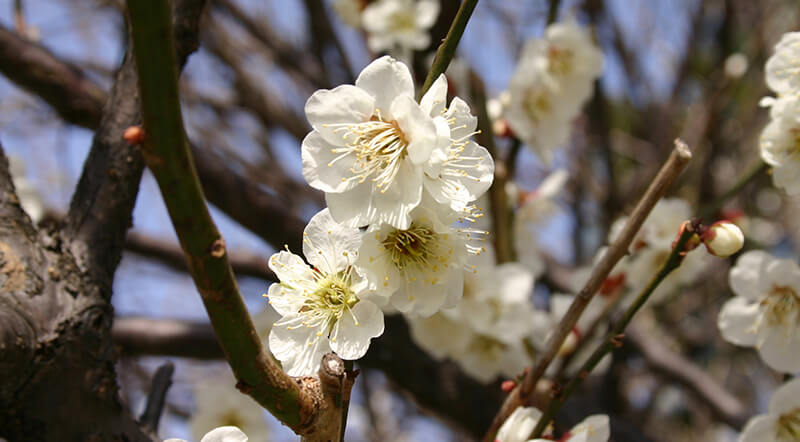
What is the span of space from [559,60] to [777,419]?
104cm

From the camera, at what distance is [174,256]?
7.33 feet

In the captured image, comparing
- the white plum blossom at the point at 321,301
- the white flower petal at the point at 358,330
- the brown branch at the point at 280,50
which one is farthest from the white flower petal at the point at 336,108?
the brown branch at the point at 280,50

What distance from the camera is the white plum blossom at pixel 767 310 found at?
116 cm

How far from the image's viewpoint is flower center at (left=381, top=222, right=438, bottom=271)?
795 millimetres

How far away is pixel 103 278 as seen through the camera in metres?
1.09

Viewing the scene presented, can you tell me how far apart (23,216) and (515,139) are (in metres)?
1.16

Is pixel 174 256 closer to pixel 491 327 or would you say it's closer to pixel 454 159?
pixel 491 327

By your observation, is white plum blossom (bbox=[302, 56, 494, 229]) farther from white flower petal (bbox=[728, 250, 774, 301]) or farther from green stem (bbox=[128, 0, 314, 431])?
white flower petal (bbox=[728, 250, 774, 301])

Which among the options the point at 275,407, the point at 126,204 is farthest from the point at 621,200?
the point at 275,407

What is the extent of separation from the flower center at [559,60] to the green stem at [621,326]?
3.27ft

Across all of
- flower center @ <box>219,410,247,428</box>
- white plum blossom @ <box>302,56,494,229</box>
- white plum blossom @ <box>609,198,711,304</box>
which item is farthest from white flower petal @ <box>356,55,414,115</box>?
flower center @ <box>219,410,247,428</box>

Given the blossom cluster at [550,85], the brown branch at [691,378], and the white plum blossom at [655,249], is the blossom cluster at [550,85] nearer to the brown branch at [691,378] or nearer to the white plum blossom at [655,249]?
the white plum blossom at [655,249]

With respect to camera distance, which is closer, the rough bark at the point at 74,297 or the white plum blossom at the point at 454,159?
the white plum blossom at the point at 454,159

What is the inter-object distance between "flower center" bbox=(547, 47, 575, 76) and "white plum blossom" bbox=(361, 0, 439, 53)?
0.40m
